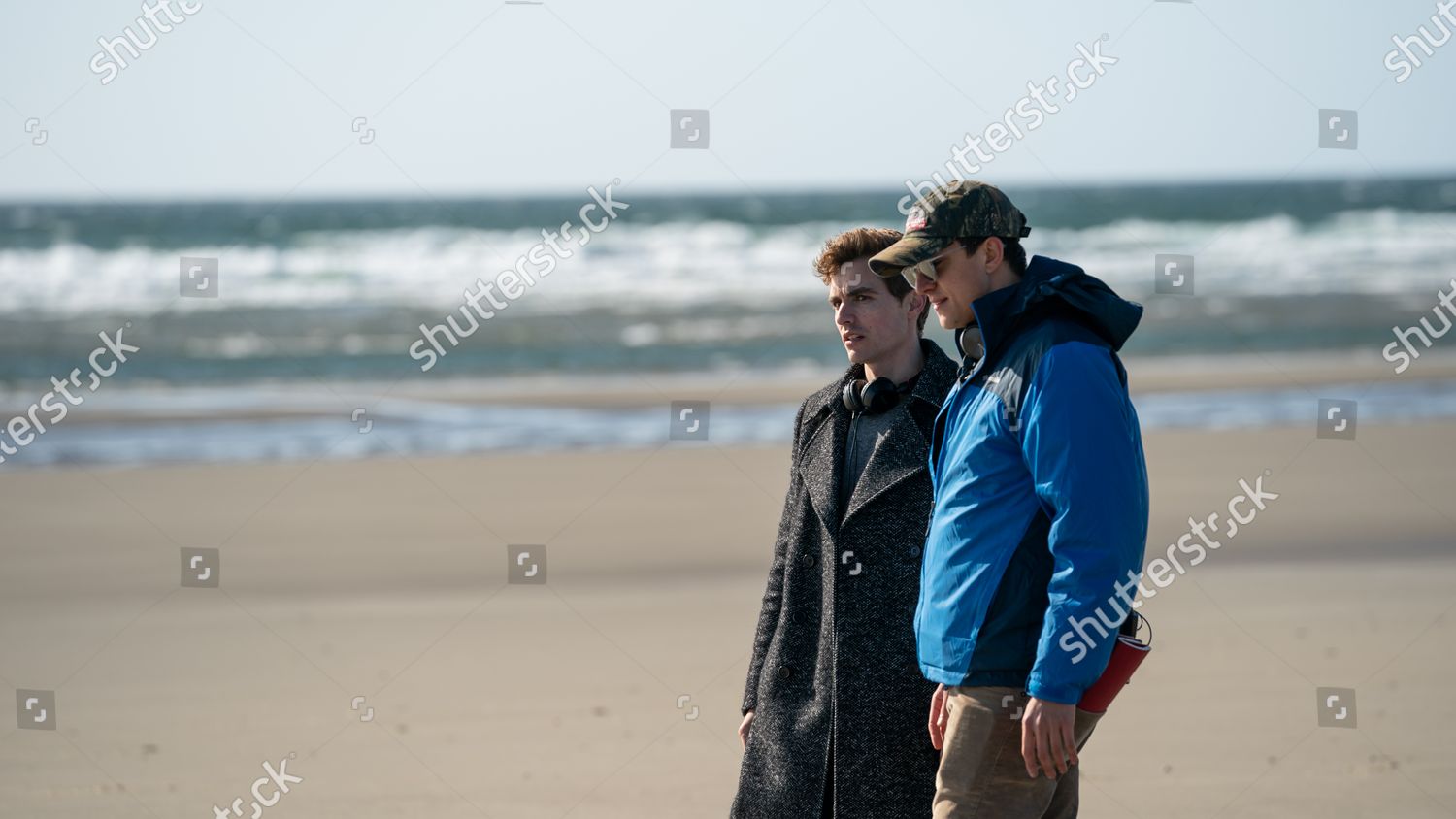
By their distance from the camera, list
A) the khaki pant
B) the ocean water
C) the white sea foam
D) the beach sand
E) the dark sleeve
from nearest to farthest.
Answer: the khaki pant, the dark sleeve, the beach sand, the ocean water, the white sea foam

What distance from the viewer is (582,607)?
7160mm

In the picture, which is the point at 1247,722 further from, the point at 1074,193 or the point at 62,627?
the point at 1074,193

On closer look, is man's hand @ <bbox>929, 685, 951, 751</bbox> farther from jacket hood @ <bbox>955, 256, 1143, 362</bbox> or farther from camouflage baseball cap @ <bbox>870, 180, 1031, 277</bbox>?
camouflage baseball cap @ <bbox>870, 180, 1031, 277</bbox>

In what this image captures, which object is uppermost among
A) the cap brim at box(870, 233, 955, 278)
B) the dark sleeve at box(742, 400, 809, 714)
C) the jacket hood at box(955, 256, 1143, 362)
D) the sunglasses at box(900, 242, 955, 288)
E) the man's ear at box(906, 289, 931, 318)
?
the man's ear at box(906, 289, 931, 318)

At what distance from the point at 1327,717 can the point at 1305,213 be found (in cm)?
4073

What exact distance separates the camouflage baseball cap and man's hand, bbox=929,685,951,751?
803 millimetres

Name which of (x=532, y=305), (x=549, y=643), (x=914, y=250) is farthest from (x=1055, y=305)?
(x=532, y=305)

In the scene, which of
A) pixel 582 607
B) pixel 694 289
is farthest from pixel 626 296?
pixel 582 607

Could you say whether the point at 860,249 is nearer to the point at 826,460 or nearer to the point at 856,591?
the point at 826,460

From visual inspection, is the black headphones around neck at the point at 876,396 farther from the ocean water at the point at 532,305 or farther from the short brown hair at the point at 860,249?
the ocean water at the point at 532,305

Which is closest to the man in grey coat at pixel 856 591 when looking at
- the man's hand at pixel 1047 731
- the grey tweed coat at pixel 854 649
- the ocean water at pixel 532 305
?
the grey tweed coat at pixel 854 649

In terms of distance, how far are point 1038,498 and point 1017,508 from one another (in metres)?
0.04

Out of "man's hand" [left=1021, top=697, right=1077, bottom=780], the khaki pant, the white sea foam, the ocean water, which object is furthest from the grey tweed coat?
the white sea foam

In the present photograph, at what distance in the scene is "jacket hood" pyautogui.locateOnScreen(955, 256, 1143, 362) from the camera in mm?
2432
